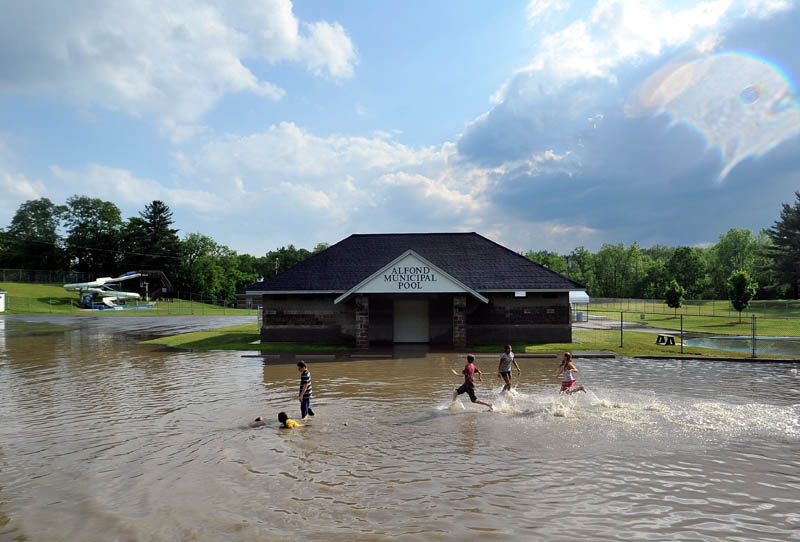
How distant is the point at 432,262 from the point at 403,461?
20506 millimetres

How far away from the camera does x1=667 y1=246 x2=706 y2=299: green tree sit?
101438 mm

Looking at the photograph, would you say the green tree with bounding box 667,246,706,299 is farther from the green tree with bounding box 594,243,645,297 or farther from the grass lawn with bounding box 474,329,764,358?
the grass lawn with bounding box 474,329,764,358

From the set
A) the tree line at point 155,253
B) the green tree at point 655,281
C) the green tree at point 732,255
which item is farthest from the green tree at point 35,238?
the green tree at point 732,255

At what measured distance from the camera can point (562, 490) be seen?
7.78 meters

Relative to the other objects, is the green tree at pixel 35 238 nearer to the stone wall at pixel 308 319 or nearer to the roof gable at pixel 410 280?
the stone wall at pixel 308 319

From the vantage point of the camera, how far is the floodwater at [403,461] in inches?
268

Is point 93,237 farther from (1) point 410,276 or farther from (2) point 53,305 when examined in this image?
(1) point 410,276

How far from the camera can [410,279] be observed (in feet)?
82.2

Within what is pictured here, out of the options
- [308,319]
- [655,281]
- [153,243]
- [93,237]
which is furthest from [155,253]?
[655,281]

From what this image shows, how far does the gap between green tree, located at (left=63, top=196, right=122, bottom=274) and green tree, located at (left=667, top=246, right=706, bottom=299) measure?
119 meters

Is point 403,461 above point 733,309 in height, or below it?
below

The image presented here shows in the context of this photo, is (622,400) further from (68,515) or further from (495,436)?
(68,515)

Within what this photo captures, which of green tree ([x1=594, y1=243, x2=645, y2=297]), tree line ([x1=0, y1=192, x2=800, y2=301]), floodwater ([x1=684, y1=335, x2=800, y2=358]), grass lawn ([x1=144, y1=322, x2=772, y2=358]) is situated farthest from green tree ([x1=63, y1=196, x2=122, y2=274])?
green tree ([x1=594, y1=243, x2=645, y2=297])

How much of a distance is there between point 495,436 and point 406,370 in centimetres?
893
